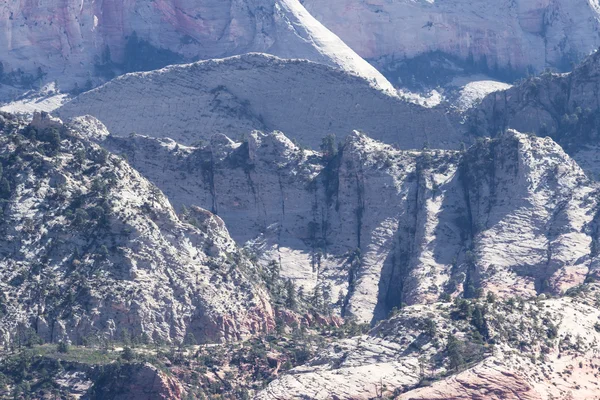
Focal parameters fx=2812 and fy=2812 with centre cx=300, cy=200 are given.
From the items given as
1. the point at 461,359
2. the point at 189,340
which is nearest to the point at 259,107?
the point at 189,340

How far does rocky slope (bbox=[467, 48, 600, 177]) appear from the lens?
17162 centimetres

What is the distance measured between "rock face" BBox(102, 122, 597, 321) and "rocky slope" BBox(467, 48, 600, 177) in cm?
1170

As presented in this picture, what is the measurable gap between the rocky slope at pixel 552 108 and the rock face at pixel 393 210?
1170cm

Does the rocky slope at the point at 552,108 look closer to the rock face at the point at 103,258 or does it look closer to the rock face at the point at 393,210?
the rock face at the point at 393,210

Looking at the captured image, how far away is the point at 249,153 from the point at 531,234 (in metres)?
18.2

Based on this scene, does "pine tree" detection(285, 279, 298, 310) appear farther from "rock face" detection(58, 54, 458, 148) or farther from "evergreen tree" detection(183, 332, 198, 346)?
"rock face" detection(58, 54, 458, 148)

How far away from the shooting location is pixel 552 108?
6855 inches

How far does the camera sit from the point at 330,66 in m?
184


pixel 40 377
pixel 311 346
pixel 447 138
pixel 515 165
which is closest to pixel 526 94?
pixel 447 138

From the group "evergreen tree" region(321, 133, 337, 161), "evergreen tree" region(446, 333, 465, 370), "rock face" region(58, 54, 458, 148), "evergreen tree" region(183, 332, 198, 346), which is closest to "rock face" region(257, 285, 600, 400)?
"evergreen tree" region(446, 333, 465, 370)

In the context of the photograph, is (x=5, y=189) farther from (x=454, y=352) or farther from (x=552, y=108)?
(x=552, y=108)

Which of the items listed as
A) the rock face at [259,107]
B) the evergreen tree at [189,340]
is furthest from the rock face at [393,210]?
the evergreen tree at [189,340]

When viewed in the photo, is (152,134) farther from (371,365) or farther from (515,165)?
(371,365)

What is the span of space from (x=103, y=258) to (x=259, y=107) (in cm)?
4101
